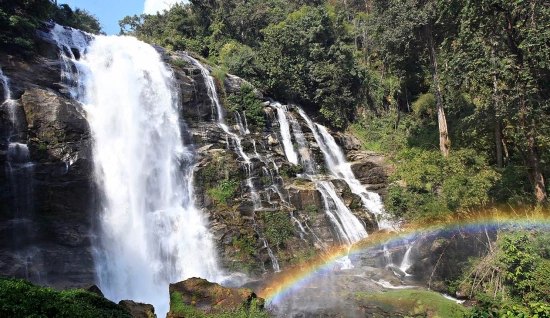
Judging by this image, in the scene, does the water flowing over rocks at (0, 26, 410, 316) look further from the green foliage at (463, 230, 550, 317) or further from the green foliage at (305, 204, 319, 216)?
the green foliage at (463, 230, 550, 317)

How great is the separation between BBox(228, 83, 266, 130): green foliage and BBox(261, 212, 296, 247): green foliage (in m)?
9.25

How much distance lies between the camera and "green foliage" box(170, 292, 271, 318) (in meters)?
9.76

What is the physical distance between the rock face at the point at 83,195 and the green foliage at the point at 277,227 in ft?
0.16

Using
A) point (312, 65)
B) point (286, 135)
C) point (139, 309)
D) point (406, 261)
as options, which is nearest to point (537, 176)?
point (406, 261)

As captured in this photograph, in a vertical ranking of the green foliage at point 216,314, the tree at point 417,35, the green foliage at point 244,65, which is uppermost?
the green foliage at point 244,65

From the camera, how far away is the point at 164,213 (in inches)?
659

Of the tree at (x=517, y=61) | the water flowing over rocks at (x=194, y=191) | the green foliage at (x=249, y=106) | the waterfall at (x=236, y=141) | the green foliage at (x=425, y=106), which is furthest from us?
the green foliage at (x=425, y=106)

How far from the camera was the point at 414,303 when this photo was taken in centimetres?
1129

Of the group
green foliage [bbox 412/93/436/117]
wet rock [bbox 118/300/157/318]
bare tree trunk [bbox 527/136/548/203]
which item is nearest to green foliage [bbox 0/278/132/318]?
wet rock [bbox 118/300/157/318]

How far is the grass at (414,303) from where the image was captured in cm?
1054

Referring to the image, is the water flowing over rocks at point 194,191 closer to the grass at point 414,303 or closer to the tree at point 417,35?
the grass at point 414,303

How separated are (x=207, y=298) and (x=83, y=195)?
8563mm

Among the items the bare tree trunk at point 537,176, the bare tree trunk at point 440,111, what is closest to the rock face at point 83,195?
the bare tree trunk at point 440,111

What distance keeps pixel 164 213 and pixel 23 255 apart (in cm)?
561
